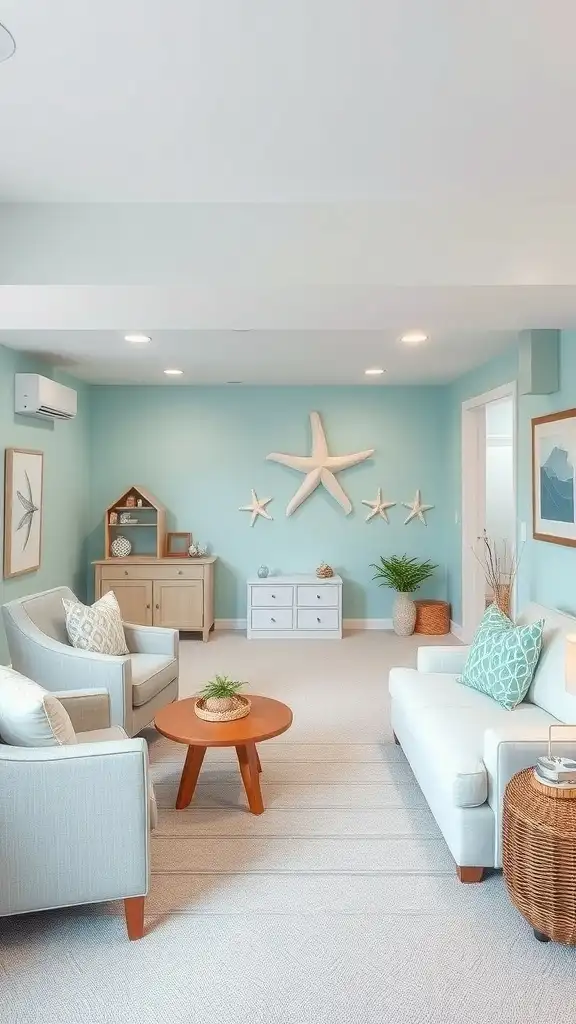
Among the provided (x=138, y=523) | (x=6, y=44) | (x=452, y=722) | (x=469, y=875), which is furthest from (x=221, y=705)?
(x=138, y=523)

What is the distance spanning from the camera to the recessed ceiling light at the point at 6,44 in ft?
4.88

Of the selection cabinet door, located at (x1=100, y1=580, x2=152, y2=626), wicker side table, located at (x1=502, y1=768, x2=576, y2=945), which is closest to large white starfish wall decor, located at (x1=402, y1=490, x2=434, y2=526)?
cabinet door, located at (x1=100, y1=580, x2=152, y2=626)

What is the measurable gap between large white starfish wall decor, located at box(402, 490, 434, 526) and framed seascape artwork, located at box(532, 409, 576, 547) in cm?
272

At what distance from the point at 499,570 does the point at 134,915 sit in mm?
4489

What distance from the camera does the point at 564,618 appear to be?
313cm

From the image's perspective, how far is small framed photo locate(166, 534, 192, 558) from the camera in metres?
6.83

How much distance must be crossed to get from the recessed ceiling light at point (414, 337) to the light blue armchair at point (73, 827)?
10.5 feet

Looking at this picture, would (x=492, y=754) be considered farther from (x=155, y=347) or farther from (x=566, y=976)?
Answer: (x=155, y=347)

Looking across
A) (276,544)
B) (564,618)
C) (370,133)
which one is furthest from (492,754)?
(276,544)

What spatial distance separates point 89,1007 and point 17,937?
1.37ft

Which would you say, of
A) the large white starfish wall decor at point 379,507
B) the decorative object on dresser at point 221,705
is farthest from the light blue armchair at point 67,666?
the large white starfish wall decor at point 379,507

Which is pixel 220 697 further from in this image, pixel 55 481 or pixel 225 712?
pixel 55 481

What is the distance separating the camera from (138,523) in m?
6.62

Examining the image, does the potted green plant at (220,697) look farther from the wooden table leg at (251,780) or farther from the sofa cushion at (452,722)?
the sofa cushion at (452,722)
